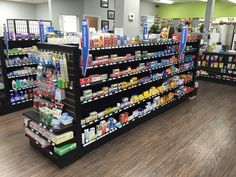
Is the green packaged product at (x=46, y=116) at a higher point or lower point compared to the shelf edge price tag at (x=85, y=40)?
lower

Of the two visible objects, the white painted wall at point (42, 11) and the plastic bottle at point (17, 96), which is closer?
the plastic bottle at point (17, 96)

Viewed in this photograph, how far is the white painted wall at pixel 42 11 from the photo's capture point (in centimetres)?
1184

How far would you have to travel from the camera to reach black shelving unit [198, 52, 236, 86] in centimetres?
790

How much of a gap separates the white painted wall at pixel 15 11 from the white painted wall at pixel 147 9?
6.82 m

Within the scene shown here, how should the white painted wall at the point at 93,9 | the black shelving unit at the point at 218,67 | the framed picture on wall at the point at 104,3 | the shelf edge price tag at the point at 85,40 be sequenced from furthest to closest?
the framed picture on wall at the point at 104,3 → the white painted wall at the point at 93,9 → the black shelving unit at the point at 218,67 → the shelf edge price tag at the point at 85,40

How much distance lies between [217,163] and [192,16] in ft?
37.2

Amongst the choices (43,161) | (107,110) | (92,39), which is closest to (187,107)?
(107,110)

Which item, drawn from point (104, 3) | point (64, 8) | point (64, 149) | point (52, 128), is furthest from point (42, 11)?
point (64, 149)

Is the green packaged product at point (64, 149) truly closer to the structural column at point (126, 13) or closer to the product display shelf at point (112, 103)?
the product display shelf at point (112, 103)

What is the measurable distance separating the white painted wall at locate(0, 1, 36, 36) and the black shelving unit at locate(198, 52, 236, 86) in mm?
10311

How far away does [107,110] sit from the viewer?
363 centimetres

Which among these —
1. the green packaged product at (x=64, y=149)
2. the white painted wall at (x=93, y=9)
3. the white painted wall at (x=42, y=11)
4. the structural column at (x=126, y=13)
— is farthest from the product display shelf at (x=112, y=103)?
the white painted wall at (x=42, y=11)

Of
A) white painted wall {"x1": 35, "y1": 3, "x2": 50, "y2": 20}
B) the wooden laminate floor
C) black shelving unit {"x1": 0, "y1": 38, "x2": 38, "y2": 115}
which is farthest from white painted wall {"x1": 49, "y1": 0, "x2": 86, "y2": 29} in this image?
the wooden laminate floor

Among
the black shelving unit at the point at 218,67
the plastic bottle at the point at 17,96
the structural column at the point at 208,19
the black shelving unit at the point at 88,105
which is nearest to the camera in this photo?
the black shelving unit at the point at 88,105
